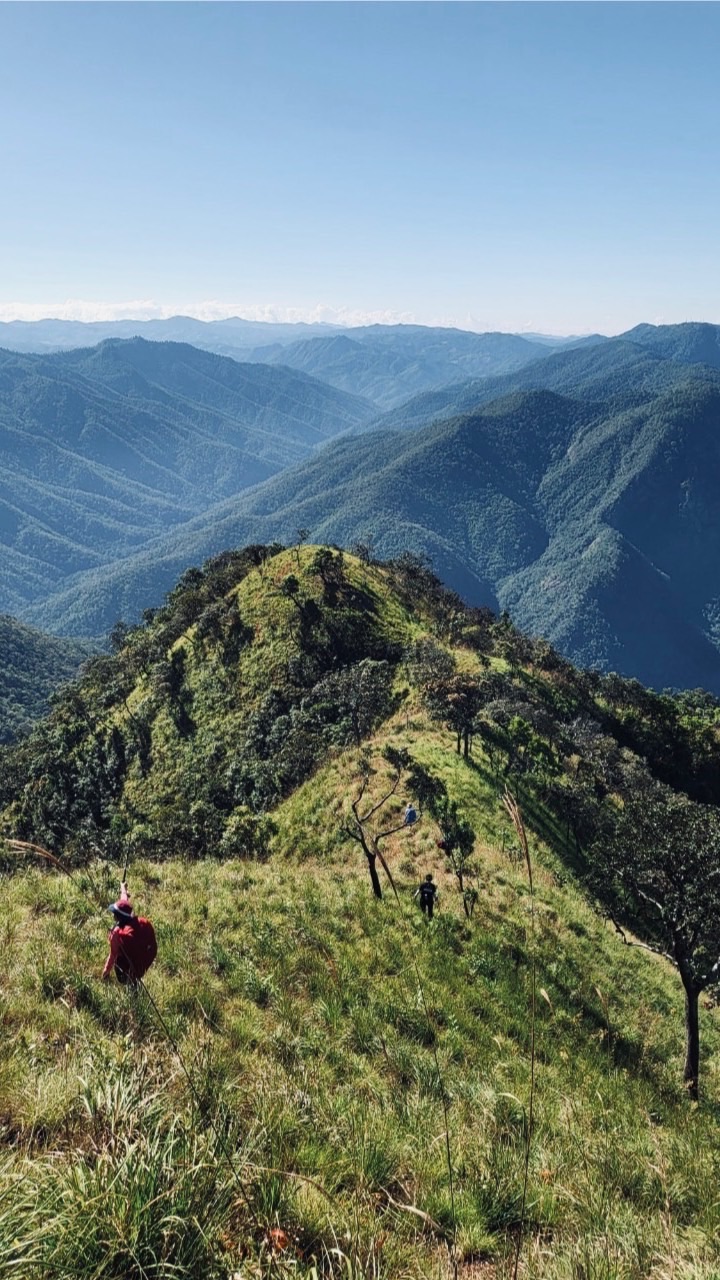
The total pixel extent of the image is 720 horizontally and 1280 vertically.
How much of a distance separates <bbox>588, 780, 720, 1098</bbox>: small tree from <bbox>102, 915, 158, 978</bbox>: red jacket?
44.0 ft

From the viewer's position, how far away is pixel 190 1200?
132 inches

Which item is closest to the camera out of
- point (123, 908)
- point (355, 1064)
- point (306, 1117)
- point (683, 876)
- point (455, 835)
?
point (306, 1117)

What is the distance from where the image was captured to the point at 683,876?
656 inches

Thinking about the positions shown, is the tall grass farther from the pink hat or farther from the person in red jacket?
the pink hat

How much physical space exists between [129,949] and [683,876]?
14767 millimetres

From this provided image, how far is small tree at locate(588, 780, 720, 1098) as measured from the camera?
51.3ft

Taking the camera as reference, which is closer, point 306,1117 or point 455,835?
point 306,1117

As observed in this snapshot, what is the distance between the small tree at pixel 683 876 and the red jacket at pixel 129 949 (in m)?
13.4

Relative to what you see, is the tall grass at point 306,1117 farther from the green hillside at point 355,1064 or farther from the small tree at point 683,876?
the small tree at point 683,876

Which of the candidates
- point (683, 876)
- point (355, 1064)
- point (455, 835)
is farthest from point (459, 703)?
point (355, 1064)

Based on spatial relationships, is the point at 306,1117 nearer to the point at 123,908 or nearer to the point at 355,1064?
the point at 355,1064

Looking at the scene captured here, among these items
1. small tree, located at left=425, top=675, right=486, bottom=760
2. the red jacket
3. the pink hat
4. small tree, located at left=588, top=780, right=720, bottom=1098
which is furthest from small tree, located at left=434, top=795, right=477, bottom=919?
the pink hat

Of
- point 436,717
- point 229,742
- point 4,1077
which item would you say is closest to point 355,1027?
point 4,1077

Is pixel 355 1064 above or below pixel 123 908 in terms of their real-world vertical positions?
below
